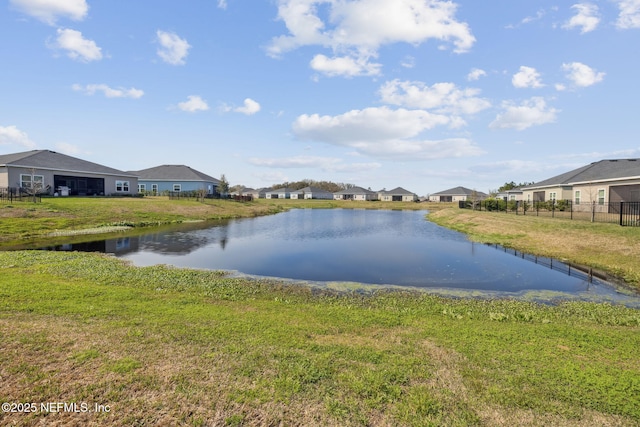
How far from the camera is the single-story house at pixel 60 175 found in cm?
3525

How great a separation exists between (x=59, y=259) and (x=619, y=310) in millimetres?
20328

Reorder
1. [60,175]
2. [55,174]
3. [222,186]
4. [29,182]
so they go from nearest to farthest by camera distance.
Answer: [29,182]
[55,174]
[60,175]
[222,186]

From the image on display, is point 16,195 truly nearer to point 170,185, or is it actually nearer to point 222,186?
point 170,185

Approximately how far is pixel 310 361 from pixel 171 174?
60.5m

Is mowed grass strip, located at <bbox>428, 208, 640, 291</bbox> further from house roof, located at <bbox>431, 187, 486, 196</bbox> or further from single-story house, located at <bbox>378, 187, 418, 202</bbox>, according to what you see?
single-story house, located at <bbox>378, 187, 418, 202</bbox>

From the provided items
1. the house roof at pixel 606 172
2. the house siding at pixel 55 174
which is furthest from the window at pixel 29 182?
the house roof at pixel 606 172

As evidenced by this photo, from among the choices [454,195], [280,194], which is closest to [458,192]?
[454,195]

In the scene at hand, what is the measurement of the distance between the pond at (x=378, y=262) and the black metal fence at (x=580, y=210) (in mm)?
10318

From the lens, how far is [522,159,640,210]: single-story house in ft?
95.5

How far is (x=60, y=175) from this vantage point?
40500 mm

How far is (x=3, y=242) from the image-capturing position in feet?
62.6

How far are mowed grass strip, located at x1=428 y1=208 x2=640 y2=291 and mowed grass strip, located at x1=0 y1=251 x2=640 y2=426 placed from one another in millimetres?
7006

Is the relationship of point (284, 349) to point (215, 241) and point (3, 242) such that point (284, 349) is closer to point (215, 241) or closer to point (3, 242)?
point (215, 241)

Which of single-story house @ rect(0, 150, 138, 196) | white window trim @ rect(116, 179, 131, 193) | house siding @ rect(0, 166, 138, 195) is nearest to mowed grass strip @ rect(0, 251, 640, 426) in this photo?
house siding @ rect(0, 166, 138, 195)
